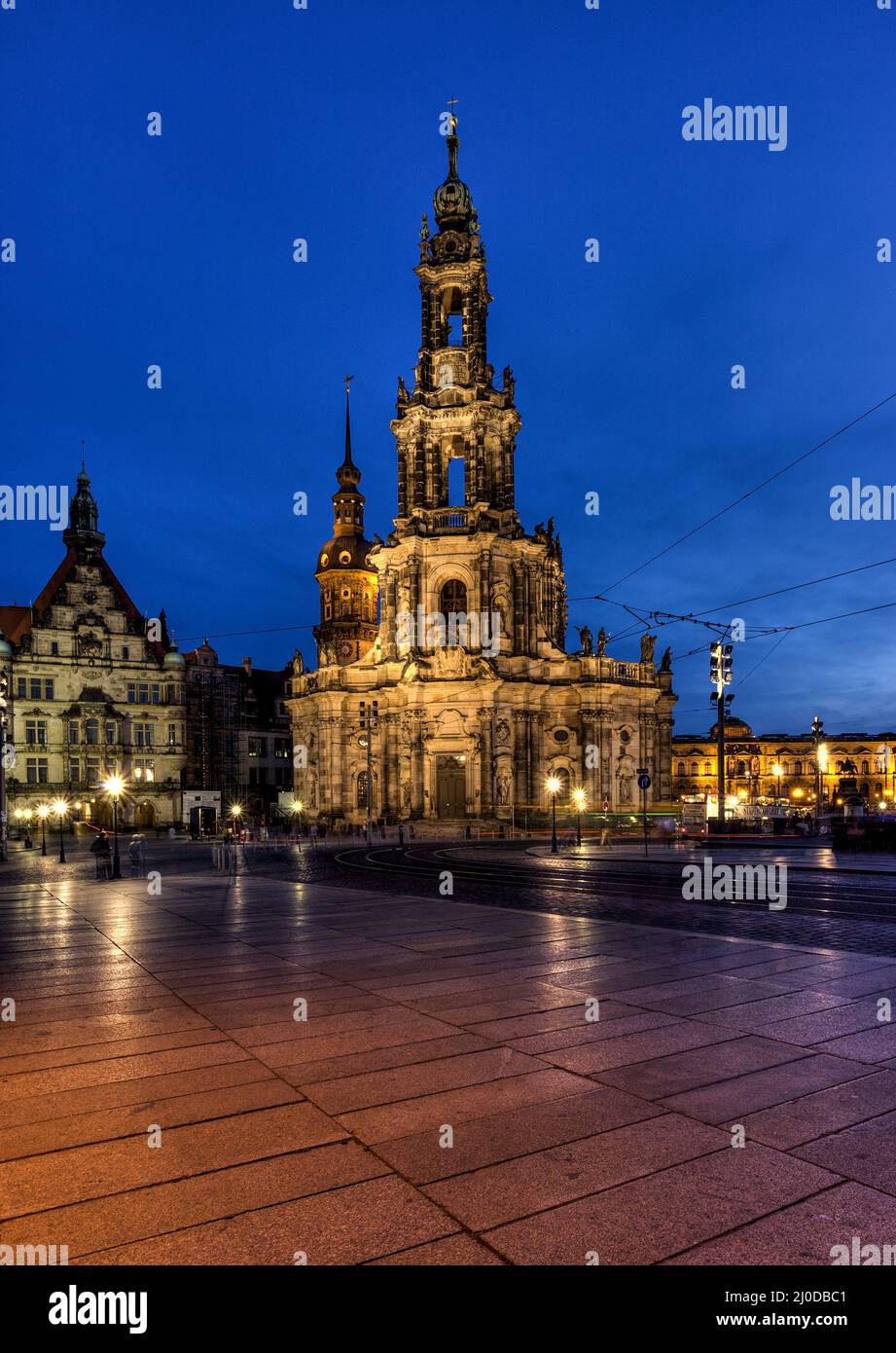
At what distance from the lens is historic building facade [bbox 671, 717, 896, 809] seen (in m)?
144

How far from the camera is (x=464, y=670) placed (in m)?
58.3

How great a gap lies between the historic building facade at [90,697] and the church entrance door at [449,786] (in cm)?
2261

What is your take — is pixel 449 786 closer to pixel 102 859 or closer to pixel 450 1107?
pixel 102 859

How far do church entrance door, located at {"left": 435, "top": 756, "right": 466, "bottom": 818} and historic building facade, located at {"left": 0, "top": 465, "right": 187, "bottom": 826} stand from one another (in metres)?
22.6

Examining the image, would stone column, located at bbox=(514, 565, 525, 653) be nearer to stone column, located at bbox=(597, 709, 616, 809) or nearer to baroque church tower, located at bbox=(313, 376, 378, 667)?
stone column, located at bbox=(597, 709, 616, 809)

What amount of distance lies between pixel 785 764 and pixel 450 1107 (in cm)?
15051

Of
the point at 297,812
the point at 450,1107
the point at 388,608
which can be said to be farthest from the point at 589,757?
the point at 450,1107

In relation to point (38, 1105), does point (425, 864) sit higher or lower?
lower

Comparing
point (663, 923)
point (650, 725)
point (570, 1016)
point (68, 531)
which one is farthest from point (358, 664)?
point (570, 1016)

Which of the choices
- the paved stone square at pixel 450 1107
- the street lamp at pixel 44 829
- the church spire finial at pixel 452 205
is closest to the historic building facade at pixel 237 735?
the street lamp at pixel 44 829
